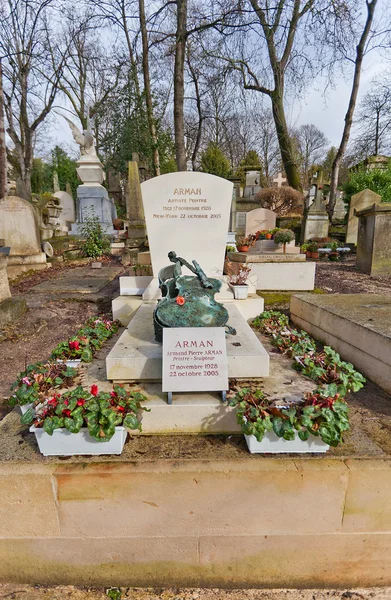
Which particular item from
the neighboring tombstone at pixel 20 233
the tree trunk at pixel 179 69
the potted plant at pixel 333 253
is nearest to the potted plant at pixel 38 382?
the neighboring tombstone at pixel 20 233

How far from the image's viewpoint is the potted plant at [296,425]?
158 cm

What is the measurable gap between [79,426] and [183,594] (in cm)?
99

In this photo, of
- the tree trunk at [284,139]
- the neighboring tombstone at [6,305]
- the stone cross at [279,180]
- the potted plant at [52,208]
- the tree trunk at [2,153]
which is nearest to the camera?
the neighboring tombstone at [6,305]

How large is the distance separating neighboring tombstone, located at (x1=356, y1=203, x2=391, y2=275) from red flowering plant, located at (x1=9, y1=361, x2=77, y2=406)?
7.28 meters

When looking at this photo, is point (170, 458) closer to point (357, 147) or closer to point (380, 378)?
point (380, 378)

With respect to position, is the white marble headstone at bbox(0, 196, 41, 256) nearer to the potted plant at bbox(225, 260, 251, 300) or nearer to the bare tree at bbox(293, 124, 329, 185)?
the potted plant at bbox(225, 260, 251, 300)

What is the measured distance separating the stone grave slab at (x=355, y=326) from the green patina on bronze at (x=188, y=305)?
107cm

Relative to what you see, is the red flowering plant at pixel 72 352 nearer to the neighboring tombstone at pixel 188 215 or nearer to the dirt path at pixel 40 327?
the dirt path at pixel 40 327

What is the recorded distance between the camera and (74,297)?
4852 mm

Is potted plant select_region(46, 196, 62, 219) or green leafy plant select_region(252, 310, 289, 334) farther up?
potted plant select_region(46, 196, 62, 219)

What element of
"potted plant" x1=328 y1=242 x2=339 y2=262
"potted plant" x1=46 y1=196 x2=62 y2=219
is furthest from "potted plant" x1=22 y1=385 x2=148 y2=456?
"potted plant" x1=46 y1=196 x2=62 y2=219

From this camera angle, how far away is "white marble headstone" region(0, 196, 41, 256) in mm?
7535

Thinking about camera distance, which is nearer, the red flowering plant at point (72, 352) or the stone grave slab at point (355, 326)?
the stone grave slab at point (355, 326)

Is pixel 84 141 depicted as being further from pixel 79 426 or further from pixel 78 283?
pixel 79 426
